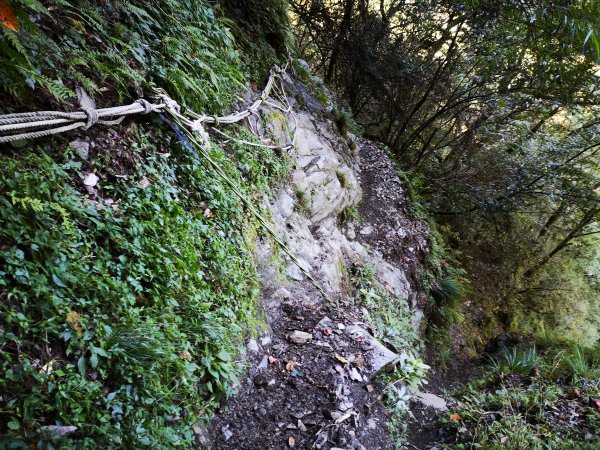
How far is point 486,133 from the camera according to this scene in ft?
31.3

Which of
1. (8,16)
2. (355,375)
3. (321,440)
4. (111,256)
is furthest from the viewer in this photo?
(355,375)

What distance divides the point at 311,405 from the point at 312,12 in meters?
8.60

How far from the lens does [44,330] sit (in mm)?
1667

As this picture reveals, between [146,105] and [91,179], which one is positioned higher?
[146,105]

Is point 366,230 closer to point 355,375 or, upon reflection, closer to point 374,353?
point 374,353

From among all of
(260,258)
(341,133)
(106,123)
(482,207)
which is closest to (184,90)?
(106,123)

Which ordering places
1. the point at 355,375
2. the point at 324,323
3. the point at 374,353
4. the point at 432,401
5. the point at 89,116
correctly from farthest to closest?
the point at 432,401, the point at 324,323, the point at 374,353, the point at 355,375, the point at 89,116

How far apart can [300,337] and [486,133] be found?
8739 mm

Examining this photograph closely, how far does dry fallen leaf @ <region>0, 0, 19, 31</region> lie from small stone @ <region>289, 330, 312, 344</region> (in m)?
3.17

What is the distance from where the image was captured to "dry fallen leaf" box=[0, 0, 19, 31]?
1895 mm

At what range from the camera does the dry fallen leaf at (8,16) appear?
1.89m

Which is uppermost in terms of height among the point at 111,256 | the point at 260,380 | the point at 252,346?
the point at 111,256

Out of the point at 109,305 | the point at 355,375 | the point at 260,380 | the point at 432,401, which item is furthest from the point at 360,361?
the point at 109,305

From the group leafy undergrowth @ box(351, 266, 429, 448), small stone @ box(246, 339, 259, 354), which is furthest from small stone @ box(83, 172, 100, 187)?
leafy undergrowth @ box(351, 266, 429, 448)
